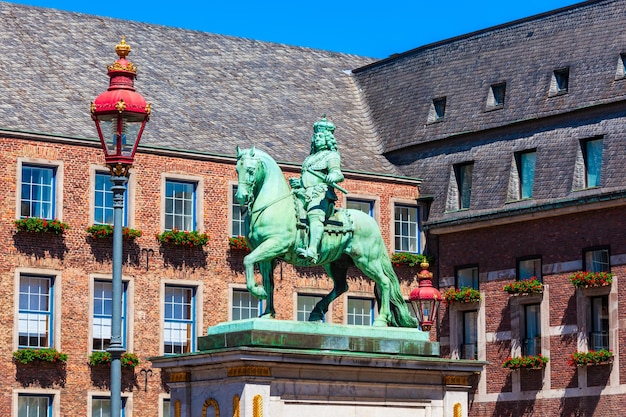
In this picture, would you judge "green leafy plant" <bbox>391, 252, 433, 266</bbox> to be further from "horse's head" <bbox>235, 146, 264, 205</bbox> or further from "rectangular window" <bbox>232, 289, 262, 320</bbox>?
"horse's head" <bbox>235, 146, 264, 205</bbox>

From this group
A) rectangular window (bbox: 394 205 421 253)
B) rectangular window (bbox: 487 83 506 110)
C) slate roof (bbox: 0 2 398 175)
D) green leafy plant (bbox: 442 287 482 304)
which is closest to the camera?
slate roof (bbox: 0 2 398 175)

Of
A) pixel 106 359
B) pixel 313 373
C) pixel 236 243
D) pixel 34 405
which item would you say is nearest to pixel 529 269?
pixel 236 243

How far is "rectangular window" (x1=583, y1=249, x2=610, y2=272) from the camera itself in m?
48.4

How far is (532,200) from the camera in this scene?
50312 mm

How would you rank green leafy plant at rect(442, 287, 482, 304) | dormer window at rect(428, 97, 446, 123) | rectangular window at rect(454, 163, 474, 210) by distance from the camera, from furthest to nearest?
dormer window at rect(428, 97, 446, 123), rectangular window at rect(454, 163, 474, 210), green leafy plant at rect(442, 287, 482, 304)

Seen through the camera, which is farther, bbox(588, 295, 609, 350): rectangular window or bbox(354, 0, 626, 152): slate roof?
bbox(354, 0, 626, 152): slate roof

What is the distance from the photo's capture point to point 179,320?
4853cm

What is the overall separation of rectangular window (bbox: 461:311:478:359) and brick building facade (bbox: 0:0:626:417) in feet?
0.16

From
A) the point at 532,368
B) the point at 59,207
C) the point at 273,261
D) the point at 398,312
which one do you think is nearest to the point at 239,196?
the point at 273,261

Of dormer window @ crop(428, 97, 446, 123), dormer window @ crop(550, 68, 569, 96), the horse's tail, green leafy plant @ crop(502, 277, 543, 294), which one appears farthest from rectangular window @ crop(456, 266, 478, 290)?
the horse's tail

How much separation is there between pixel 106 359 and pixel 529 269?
12.2 metres

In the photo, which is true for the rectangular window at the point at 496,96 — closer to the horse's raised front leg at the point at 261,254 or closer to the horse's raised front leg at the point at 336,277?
the horse's raised front leg at the point at 336,277

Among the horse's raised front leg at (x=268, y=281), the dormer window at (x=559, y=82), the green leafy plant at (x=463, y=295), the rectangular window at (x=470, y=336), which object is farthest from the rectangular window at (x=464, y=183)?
the horse's raised front leg at (x=268, y=281)

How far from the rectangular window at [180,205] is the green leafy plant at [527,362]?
9417 millimetres
